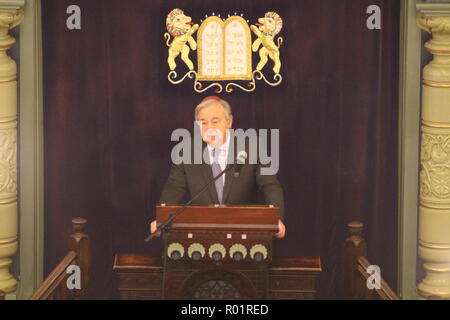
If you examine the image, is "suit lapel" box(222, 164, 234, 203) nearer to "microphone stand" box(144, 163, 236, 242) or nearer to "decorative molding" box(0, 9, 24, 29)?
"microphone stand" box(144, 163, 236, 242)

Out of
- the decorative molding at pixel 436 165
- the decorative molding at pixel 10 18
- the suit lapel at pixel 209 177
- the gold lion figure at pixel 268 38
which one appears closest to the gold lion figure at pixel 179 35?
the gold lion figure at pixel 268 38

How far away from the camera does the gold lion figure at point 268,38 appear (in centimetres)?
1276

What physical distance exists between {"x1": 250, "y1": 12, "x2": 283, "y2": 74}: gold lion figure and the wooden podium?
1.99 meters

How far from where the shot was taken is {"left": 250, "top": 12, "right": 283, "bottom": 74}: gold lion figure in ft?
41.9

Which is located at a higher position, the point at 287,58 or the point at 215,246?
the point at 287,58

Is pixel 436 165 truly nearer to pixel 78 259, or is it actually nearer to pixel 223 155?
pixel 223 155

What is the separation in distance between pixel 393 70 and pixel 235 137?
62.4 inches

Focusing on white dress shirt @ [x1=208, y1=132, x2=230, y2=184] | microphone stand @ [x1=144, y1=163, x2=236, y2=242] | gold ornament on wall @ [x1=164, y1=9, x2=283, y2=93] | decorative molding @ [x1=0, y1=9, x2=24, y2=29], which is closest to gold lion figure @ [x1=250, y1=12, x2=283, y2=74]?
gold ornament on wall @ [x1=164, y1=9, x2=283, y2=93]

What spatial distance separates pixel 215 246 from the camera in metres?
11.3

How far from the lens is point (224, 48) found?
1282cm

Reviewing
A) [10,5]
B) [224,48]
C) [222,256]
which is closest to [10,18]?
[10,5]

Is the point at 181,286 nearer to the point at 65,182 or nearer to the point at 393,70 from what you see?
the point at 65,182

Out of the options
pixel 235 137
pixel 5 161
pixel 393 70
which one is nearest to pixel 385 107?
pixel 393 70

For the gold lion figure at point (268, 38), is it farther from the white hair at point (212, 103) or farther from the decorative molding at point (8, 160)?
the decorative molding at point (8, 160)
